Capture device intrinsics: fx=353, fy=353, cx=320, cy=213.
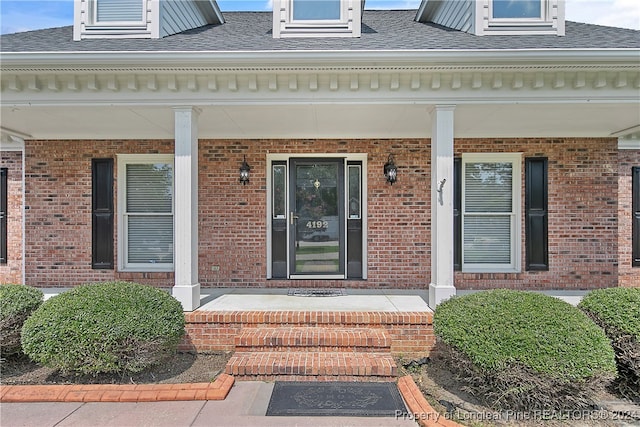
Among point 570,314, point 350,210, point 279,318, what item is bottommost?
point 279,318

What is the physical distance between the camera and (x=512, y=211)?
19.3 ft

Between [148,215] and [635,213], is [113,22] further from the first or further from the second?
[635,213]

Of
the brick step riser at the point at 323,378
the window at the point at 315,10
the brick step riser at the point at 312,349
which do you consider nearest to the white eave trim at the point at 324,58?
the window at the point at 315,10

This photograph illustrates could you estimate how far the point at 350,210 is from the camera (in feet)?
19.6

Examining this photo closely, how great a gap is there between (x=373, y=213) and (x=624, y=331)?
3.43 meters

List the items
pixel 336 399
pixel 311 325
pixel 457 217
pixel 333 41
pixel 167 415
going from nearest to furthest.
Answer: pixel 167 415, pixel 336 399, pixel 311 325, pixel 333 41, pixel 457 217

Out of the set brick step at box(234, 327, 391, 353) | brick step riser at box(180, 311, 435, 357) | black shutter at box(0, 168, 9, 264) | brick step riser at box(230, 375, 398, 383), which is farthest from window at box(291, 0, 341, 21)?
black shutter at box(0, 168, 9, 264)

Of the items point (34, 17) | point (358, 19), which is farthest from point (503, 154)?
point (34, 17)

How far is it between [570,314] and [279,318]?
287 cm

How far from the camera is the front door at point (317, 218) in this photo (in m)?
5.95

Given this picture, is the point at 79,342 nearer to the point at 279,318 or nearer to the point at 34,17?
the point at 279,318

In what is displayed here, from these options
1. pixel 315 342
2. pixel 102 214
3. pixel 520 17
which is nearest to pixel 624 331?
pixel 315 342

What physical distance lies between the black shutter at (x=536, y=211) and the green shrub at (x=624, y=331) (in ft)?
7.76

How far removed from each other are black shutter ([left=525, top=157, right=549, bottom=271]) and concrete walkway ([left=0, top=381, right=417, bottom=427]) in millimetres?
4248
